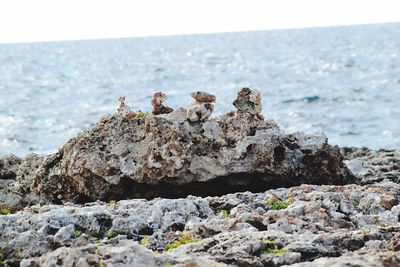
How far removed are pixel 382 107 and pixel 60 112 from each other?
21.9 m

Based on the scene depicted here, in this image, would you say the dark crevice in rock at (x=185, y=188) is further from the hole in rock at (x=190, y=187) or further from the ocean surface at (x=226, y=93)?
the ocean surface at (x=226, y=93)

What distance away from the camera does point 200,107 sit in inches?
514

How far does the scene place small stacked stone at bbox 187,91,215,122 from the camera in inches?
511

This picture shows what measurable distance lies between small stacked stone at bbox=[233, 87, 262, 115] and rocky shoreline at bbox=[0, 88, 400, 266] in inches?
0.6

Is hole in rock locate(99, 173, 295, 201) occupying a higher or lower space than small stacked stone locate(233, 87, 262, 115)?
lower

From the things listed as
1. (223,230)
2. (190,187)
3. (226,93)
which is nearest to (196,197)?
(190,187)

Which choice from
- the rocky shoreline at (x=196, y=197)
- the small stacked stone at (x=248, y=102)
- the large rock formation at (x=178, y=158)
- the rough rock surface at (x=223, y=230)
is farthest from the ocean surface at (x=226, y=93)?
the rough rock surface at (x=223, y=230)

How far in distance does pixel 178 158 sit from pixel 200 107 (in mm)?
1006

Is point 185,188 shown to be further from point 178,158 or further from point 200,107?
point 200,107

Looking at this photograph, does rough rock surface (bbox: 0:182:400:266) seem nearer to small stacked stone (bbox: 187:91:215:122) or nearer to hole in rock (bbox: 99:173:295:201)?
hole in rock (bbox: 99:173:295:201)

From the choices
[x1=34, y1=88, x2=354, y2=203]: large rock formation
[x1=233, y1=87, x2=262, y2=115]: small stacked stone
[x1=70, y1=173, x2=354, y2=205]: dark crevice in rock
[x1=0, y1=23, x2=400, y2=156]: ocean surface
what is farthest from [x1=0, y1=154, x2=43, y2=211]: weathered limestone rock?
[x1=0, y1=23, x2=400, y2=156]: ocean surface

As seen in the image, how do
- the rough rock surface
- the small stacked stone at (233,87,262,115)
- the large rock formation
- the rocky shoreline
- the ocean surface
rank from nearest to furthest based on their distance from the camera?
1. the rough rock surface
2. the rocky shoreline
3. the large rock formation
4. the small stacked stone at (233,87,262,115)
5. the ocean surface

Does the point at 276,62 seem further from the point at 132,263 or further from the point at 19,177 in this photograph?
the point at 132,263

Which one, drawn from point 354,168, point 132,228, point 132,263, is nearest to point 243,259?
point 132,263
